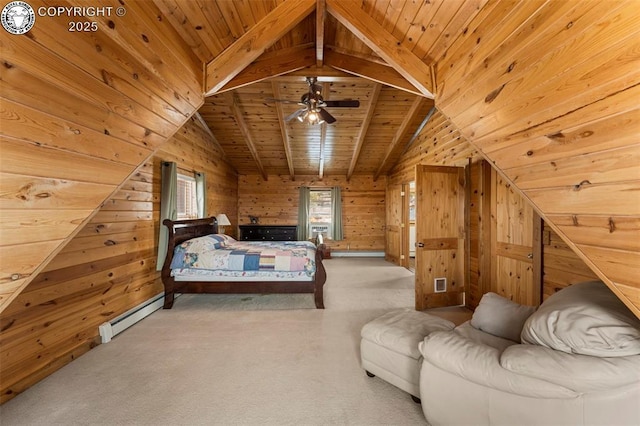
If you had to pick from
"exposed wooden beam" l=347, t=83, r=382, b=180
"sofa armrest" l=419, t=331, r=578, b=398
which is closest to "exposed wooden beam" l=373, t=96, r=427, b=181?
"exposed wooden beam" l=347, t=83, r=382, b=180

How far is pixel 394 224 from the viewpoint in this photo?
6.62 metres

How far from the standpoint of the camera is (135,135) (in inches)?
64.3

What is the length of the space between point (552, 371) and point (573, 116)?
1129mm

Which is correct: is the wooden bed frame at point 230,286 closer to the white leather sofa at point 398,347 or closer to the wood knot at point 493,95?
the white leather sofa at point 398,347

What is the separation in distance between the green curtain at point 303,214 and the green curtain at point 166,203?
→ 3.95m

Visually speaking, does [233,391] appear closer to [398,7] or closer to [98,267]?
[98,267]

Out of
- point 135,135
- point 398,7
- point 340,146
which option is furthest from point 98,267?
point 340,146

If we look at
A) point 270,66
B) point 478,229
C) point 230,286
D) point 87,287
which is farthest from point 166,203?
point 478,229

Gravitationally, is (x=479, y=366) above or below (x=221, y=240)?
below

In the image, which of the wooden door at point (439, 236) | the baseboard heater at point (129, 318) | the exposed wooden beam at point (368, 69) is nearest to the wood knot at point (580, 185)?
the exposed wooden beam at point (368, 69)

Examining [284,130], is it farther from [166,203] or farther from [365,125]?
[166,203]

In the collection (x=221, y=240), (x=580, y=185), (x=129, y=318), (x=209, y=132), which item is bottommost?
(x=129, y=318)

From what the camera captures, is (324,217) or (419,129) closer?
(419,129)

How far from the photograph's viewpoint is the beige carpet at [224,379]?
164 centimetres
